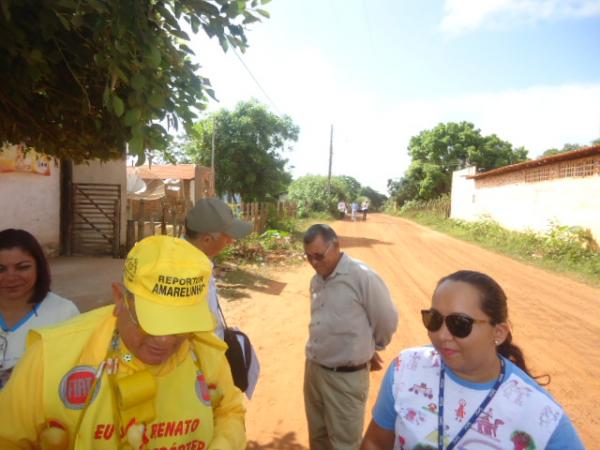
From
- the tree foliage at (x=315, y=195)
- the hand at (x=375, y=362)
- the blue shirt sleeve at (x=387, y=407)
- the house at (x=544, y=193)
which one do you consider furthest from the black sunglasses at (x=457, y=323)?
the tree foliage at (x=315, y=195)

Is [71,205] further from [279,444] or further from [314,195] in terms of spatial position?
[314,195]

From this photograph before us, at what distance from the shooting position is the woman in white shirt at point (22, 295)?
2293 millimetres

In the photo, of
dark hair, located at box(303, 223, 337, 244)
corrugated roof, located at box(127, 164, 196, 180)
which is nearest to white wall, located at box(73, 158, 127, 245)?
dark hair, located at box(303, 223, 337, 244)

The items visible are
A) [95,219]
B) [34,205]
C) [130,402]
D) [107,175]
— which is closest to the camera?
[130,402]

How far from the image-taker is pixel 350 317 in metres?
3.12

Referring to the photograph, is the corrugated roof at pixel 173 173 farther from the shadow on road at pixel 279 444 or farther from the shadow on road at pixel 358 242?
the shadow on road at pixel 279 444

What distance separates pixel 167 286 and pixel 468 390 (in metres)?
1.17

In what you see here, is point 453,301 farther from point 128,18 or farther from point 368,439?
point 128,18

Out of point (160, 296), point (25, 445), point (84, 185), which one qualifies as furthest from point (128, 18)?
point (84, 185)

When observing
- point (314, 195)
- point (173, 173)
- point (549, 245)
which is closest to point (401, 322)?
point (549, 245)

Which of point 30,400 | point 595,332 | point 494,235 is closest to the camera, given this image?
point 30,400

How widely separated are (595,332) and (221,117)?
19772 millimetres

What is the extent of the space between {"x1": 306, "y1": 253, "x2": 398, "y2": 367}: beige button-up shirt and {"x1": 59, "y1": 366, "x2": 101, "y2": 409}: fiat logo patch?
1999 millimetres

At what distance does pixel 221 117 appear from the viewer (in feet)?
75.9
